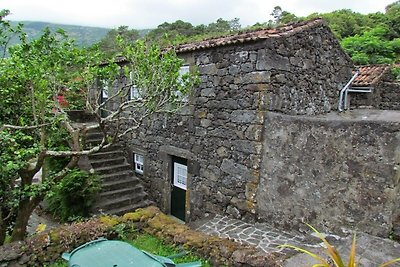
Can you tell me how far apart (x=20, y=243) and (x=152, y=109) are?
3771 millimetres

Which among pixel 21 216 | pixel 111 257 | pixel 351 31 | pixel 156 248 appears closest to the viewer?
pixel 111 257

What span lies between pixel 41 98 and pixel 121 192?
4.79 metres

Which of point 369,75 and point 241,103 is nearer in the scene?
point 241,103

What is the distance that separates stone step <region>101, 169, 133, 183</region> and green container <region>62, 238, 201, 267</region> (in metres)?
6.81

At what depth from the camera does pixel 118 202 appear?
9680 millimetres

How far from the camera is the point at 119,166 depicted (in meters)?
10.9

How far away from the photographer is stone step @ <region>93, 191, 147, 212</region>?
931cm

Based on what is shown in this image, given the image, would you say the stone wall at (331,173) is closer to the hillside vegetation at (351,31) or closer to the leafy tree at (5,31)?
the leafy tree at (5,31)

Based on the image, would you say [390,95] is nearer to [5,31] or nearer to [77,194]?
[77,194]

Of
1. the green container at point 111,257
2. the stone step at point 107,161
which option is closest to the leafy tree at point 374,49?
the stone step at point 107,161

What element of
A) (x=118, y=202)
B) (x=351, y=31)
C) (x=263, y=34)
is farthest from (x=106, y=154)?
(x=351, y=31)

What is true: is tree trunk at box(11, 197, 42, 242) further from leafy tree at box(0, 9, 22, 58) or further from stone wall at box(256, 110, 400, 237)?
stone wall at box(256, 110, 400, 237)

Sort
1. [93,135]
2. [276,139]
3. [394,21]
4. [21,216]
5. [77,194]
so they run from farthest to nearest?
1. [394,21]
2. [93,135]
3. [77,194]
4. [276,139]
5. [21,216]

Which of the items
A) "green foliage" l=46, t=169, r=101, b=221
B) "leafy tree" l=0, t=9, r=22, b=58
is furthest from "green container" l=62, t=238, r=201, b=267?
"green foliage" l=46, t=169, r=101, b=221
